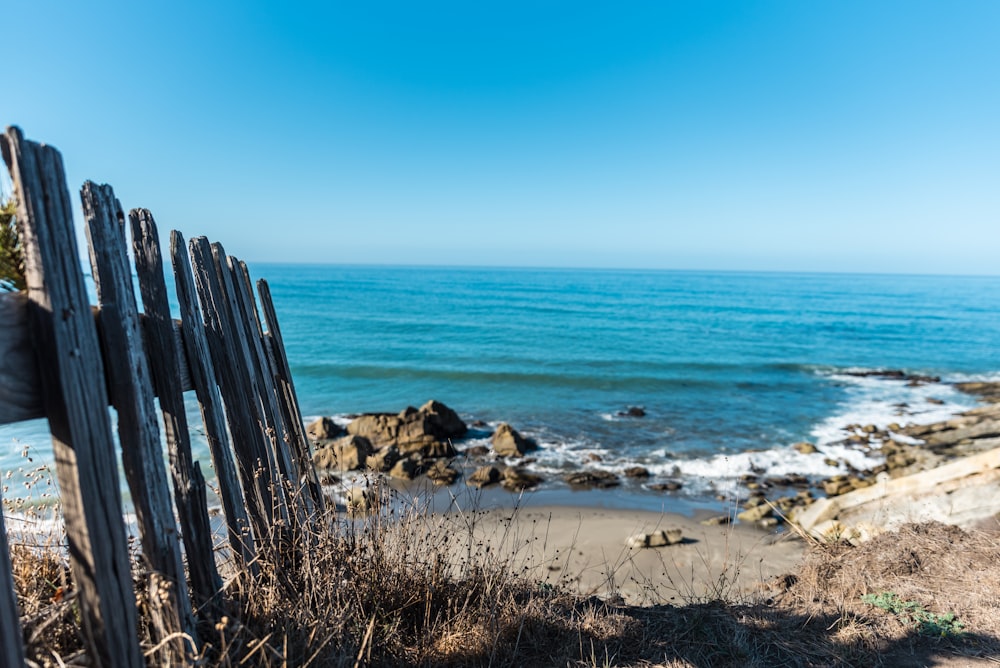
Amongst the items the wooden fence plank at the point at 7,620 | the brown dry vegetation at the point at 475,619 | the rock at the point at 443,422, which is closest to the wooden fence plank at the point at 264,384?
the brown dry vegetation at the point at 475,619

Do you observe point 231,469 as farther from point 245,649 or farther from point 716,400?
point 716,400

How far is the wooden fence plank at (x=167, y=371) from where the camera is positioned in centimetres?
231

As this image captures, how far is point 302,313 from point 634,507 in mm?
38688

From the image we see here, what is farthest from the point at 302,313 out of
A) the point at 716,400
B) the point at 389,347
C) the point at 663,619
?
the point at 663,619

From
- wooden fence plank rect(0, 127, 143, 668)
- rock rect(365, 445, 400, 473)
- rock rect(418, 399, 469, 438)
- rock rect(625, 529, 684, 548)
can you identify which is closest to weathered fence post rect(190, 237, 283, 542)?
wooden fence plank rect(0, 127, 143, 668)

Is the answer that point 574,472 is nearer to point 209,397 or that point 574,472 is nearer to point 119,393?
point 209,397

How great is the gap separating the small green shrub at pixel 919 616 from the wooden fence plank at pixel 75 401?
4.84 meters

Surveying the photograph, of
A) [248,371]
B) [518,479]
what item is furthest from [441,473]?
[248,371]

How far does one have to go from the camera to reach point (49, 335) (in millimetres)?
1773

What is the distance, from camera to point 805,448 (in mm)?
12945

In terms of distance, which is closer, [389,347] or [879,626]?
[879,626]

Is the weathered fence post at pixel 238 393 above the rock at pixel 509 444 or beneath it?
above

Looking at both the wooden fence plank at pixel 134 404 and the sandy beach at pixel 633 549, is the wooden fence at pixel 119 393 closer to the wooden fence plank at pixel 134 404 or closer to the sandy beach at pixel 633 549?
the wooden fence plank at pixel 134 404

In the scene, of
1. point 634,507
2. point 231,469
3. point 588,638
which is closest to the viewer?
point 231,469
